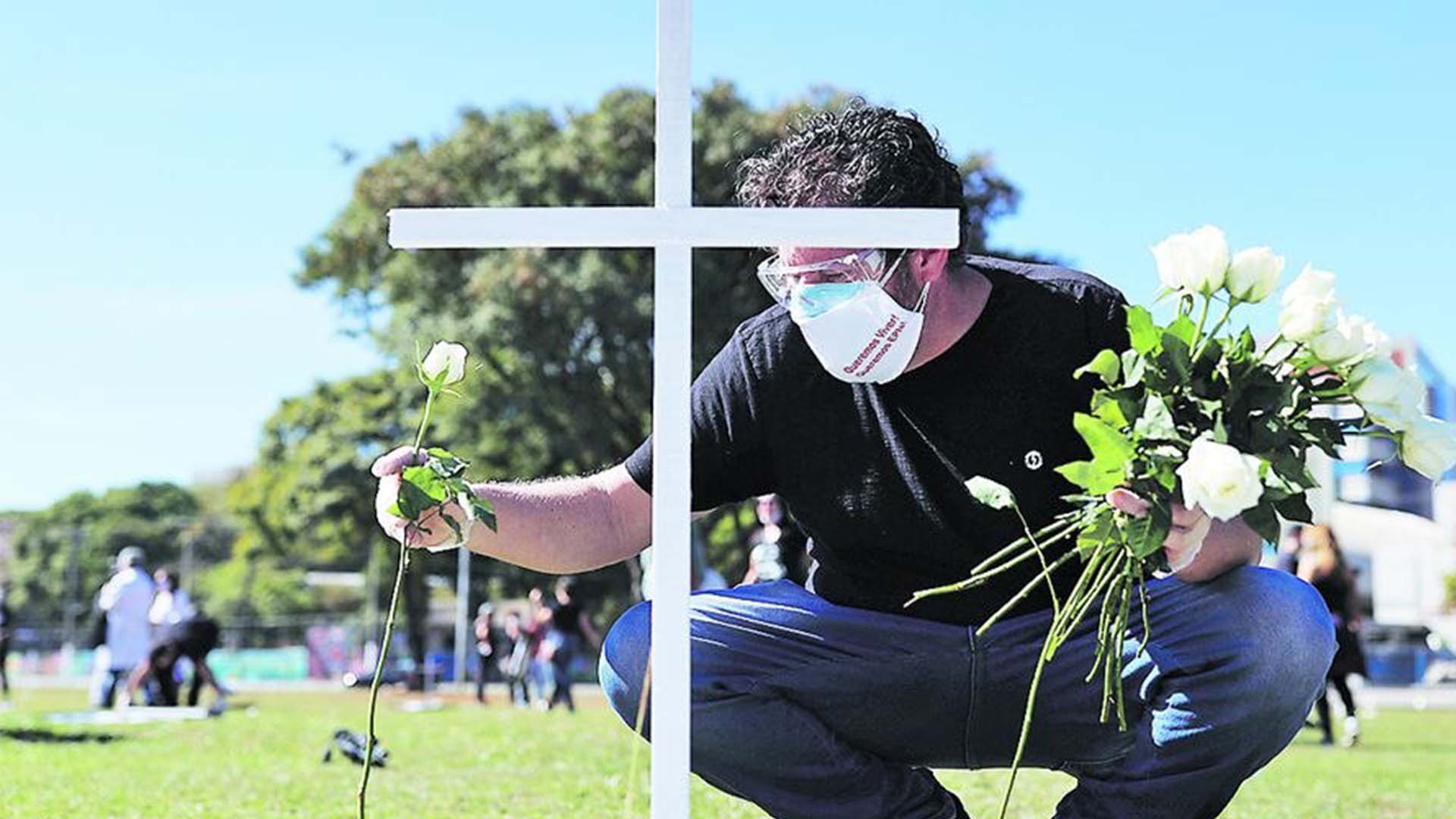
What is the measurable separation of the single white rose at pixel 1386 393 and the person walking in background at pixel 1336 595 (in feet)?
32.7

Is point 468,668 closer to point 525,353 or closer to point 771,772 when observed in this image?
point 525,353

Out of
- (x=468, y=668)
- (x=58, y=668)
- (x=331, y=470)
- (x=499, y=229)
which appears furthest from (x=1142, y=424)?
(x=58, y=668)

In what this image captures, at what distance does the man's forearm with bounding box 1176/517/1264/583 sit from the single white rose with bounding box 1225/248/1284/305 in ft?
2.15

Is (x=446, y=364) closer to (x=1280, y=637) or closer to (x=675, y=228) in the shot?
(x=675, y=228)

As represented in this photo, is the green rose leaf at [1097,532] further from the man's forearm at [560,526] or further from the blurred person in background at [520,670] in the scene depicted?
the blurred person in background at [520,670]

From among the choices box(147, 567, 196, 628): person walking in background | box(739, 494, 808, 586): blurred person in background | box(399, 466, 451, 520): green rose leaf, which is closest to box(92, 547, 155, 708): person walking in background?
box(147, 567, 196, 628): person walking in background

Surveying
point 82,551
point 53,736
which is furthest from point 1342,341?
point 82,551

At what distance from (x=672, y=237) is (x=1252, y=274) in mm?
832

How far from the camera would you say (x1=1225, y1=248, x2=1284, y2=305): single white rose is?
248 cm

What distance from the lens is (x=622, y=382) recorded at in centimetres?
2692

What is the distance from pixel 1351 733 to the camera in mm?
12961

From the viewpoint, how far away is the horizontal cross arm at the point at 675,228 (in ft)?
8.46

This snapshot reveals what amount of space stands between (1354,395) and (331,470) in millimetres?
38032

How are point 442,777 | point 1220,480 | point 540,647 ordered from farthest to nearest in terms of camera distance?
point 540,647 → point 442,777 → point 1220,480
